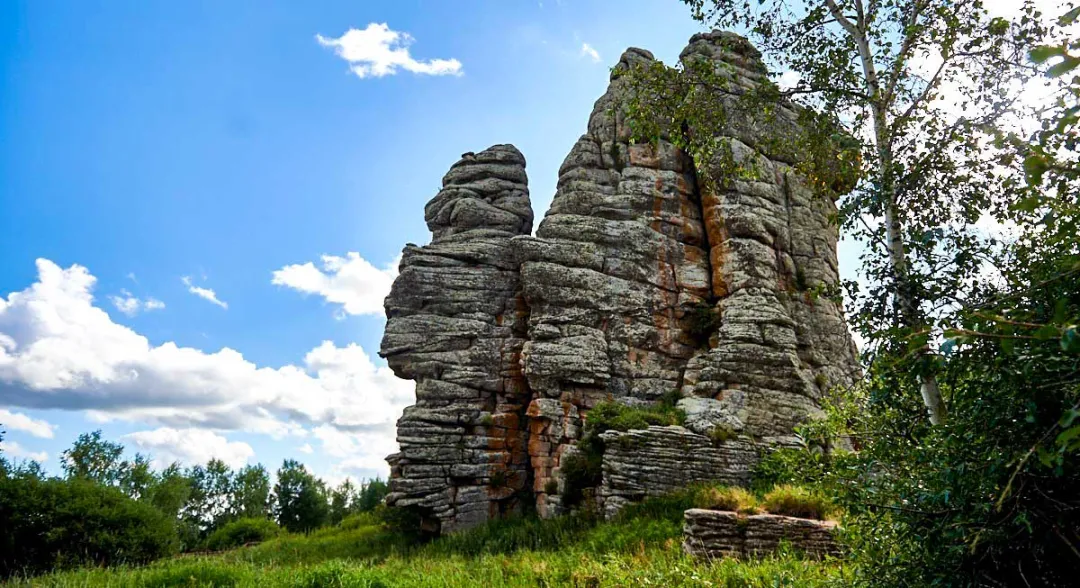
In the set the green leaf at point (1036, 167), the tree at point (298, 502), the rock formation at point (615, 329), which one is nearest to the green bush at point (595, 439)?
the rock formation at point (615, 329)

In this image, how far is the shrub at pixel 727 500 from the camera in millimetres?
16645

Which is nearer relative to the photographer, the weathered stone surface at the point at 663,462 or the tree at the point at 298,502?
the weathered stone surface at the point at 663,462

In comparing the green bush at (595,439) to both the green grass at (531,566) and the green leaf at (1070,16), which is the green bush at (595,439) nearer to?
the green grass at (531,566)

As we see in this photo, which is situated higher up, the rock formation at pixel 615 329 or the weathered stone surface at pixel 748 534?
the rock formation at pixel 615 329

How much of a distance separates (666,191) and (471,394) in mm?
14043

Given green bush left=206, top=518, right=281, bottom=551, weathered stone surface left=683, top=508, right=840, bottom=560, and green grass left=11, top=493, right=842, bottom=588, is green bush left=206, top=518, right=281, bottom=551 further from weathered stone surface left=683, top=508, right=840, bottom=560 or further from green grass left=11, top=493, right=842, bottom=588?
weathered stone surface left=683, top=508, right=840, bottom=560

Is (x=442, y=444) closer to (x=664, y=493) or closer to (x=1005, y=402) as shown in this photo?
(x=664, y=493)

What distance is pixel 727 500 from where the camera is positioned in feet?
58.6

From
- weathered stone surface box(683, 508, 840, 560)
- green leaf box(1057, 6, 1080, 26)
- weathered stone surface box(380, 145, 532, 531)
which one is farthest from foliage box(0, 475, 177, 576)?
green leaf box(1057, 6, 1080, 26)

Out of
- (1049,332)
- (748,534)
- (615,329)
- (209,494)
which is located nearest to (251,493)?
(209,494)

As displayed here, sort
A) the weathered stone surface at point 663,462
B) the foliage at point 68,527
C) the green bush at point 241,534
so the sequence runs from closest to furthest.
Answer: the weathered stone surface at point 663,462
the foliage at point 68,527
the green bush at point 241,534

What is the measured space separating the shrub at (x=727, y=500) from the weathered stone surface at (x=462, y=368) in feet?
32.0

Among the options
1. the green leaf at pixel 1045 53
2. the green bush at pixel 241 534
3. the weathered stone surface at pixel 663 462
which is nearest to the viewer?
the green leaf at pixel 1045 53

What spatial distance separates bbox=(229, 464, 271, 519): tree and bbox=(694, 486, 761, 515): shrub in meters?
46.2
